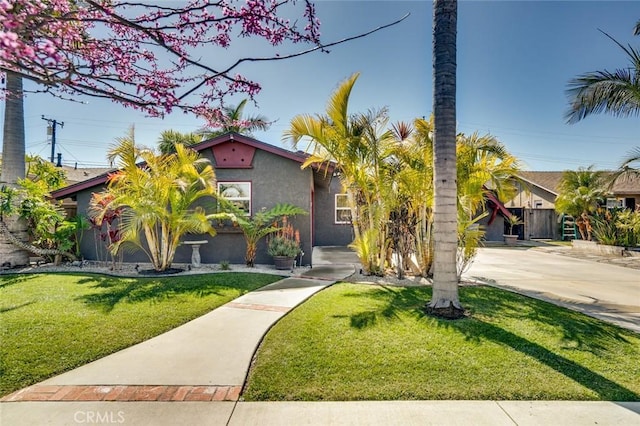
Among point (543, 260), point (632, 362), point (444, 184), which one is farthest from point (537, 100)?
point (632, 362)

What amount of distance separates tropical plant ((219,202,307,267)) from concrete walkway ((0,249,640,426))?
18.8ft

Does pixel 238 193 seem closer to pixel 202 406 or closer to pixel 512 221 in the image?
pixel 202 406

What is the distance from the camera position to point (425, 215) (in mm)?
8156

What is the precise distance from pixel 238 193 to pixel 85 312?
18.9 feet

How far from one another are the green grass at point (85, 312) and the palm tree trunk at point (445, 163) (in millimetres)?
3750

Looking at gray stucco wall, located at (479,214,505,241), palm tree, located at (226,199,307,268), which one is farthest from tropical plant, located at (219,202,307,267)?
gray stucco wall, located at (479,214,505,241)

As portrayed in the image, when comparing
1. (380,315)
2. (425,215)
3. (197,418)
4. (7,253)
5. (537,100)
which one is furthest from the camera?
(537,100)

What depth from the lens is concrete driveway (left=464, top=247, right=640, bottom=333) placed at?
576 centimetres

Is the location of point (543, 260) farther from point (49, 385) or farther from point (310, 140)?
point (49, 385)

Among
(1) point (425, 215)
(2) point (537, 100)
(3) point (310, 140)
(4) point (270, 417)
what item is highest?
(2) point (537, 100)

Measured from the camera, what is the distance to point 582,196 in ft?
52.0

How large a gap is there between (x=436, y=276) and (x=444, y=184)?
1432 millimetres

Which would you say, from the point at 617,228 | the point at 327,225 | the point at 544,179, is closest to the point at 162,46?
the point at 327,225

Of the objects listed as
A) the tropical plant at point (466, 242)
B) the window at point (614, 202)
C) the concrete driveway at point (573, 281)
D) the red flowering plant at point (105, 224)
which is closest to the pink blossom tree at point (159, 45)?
the tropical plant at point (466, 242)
